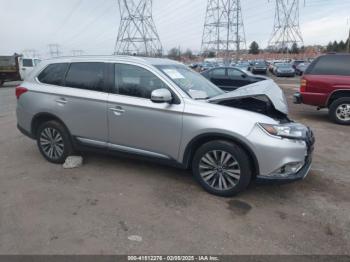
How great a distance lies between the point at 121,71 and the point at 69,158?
68.0 inches

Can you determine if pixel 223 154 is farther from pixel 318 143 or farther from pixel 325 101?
pixel 325 101

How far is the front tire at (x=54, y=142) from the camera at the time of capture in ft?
17.1

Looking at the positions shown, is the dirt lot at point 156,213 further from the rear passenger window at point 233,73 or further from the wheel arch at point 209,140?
the rear passenger window at point 233,73

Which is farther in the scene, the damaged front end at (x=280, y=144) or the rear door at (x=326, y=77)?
the rear door at (x=326, y=77)

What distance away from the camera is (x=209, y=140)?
4.15 metres

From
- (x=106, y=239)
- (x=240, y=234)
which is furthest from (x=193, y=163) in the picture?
(x=106, y=239)

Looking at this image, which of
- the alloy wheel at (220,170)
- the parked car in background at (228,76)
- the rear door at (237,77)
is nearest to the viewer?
the alloy wheel at (220,170)

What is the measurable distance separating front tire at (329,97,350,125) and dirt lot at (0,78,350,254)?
386 cm

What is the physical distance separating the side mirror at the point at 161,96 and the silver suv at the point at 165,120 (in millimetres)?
13

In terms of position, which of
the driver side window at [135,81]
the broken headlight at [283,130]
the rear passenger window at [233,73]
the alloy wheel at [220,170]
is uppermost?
the driver side window at [135,81]

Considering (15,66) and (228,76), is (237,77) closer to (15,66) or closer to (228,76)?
(228,76)

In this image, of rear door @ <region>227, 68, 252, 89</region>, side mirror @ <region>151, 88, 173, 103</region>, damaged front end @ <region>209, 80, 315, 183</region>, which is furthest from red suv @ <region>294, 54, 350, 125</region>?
rear door @ <region>227, 68, 252, 89</region>

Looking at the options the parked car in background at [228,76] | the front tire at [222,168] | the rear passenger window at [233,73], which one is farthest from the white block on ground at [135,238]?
the rear passenger window at [233,73]

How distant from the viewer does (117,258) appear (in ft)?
9.68
